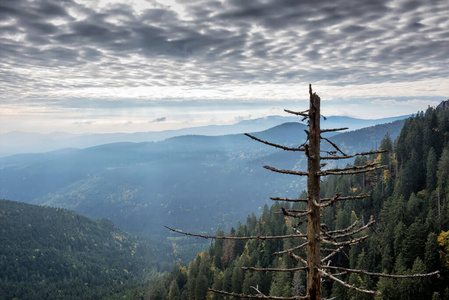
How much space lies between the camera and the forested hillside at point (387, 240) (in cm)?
4094

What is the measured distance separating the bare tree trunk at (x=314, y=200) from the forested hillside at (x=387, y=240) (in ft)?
78.9

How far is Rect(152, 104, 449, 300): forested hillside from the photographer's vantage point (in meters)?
40.9

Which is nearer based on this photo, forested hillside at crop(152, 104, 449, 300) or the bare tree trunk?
the bare tree trunk

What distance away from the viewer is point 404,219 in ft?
171

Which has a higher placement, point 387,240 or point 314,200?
point 314,200

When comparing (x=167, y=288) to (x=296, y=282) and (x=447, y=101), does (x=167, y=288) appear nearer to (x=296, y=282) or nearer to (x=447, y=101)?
(x=296, y=282)

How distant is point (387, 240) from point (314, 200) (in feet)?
175

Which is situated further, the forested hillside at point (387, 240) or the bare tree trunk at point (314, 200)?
the forested hillside at point (387, 240)

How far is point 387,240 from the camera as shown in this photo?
50.4 metres

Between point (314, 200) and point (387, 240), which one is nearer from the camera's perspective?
point (314, 200)

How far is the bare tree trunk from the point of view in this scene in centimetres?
621

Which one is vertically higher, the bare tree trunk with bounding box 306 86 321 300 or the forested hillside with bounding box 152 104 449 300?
the bare tree trunk with bounding box 306 86 321 300

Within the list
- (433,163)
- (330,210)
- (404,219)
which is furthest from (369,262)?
(433,163)

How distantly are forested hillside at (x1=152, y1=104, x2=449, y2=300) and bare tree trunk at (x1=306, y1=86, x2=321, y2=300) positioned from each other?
947 inches
